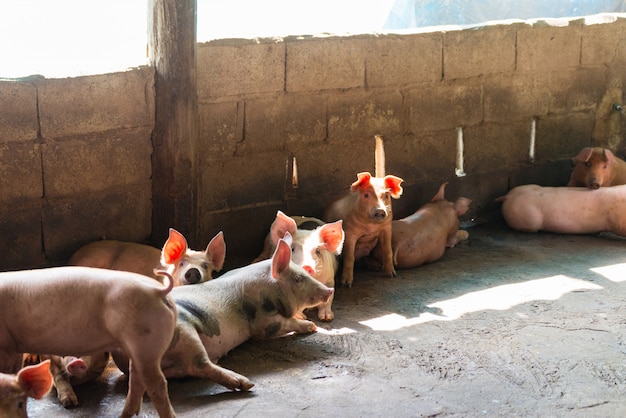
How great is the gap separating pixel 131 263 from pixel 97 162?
2.27ft

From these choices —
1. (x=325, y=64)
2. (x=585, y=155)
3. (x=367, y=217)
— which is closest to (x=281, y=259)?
(x=367, y=217)

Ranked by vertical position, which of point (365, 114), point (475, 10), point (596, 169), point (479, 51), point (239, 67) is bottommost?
point (596, 169)

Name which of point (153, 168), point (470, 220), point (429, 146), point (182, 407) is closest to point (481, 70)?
point (429, 146)

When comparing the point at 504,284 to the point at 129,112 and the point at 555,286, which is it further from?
the point at 129,112

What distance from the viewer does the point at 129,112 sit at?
571 centimetres

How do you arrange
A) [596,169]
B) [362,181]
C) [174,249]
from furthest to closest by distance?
[596,169] < [362,181] < [174,249]

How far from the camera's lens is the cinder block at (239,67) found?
5961mm

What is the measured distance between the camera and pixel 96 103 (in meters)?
5.57

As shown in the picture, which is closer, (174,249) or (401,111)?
(174,249)

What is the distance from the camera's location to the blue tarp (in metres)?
12.1

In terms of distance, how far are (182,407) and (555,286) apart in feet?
9.62

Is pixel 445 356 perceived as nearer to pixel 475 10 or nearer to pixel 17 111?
pixel 17 111

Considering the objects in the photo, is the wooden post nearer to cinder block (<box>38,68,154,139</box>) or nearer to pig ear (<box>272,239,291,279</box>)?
cinder block (<box>38,68,154,139</box>)

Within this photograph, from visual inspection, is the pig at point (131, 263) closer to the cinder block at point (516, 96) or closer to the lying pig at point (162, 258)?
the lying pig at point (162, 258)
